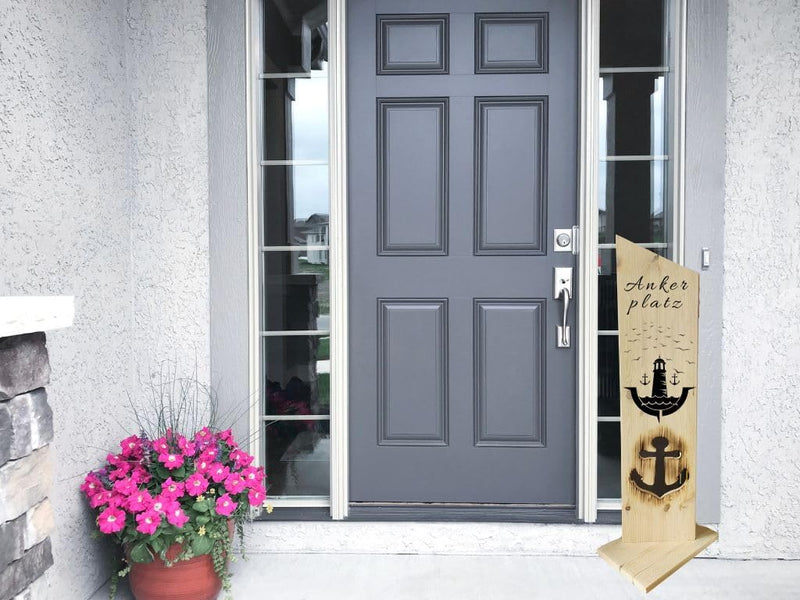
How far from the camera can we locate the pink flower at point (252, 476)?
227cm

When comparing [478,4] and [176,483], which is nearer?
[176,483]

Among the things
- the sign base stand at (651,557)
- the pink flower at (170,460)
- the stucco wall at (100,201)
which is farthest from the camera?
the pink flower at (170,460)

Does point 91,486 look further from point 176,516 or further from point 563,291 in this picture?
point 563,291

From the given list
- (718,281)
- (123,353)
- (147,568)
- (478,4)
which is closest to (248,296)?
(123,353)

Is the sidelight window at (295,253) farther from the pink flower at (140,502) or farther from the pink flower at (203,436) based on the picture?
the pink flower at (140,502)

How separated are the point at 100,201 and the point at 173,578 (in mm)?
1337

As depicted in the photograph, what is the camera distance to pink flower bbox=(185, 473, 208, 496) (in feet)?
6.97

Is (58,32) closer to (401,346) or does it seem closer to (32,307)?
(32,307)

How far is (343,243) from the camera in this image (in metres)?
2.59

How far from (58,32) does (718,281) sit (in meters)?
2.48

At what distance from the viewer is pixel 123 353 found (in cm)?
250

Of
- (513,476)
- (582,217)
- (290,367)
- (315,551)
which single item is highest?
(582,217)

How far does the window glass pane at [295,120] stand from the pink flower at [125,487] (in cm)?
133

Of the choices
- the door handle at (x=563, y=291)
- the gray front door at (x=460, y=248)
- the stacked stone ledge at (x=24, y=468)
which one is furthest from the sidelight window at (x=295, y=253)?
the stacked stone ledge at (x=24, y=468)
